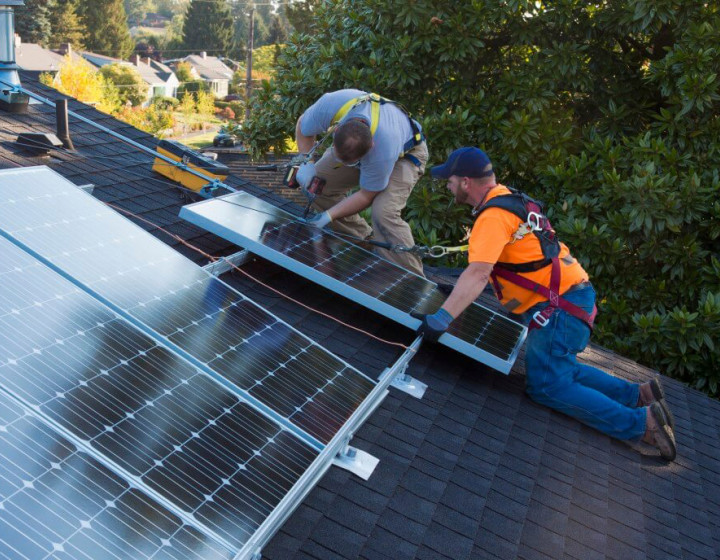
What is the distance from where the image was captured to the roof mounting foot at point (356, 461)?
392 cm

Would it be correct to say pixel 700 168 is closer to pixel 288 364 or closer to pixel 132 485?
pixel 288 364

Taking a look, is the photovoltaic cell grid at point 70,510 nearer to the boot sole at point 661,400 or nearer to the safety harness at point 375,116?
the boot sole at point 661,400

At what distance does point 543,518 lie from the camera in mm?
4148

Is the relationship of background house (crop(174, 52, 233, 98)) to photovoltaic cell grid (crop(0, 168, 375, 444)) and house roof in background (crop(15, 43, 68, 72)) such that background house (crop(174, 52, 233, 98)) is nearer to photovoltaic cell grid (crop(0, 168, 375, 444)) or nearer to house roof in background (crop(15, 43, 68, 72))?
house roof in background (crop(15, 43, 68, 72))

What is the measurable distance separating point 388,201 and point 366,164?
457 mm

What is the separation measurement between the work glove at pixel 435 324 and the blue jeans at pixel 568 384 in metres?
0.79

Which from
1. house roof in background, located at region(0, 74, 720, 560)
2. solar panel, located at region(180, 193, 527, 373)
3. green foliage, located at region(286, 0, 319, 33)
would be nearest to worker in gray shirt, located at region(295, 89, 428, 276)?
solar panel, located at region(180, 193, 527, 373)

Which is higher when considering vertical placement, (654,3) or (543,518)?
(654,3)

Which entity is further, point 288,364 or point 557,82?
point 557,82

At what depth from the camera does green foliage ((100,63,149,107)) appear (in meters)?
65.9

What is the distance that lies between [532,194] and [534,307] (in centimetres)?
716

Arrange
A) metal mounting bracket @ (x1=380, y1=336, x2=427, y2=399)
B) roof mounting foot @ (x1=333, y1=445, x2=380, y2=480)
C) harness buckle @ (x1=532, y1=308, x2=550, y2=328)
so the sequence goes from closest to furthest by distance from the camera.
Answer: roof mounting foot @ (x1=333, y1=445, x2=380, y2=480) → metal mounting bracket @ (x1=380, y1=336, x2=427, y2=399) → harness buckle @ (x1=532, y1=308, x2=550, y2=328)

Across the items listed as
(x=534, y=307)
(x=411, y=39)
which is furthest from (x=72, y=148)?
(x=411, y=39)

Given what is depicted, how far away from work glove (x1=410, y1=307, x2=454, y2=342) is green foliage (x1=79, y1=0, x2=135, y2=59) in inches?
3336
